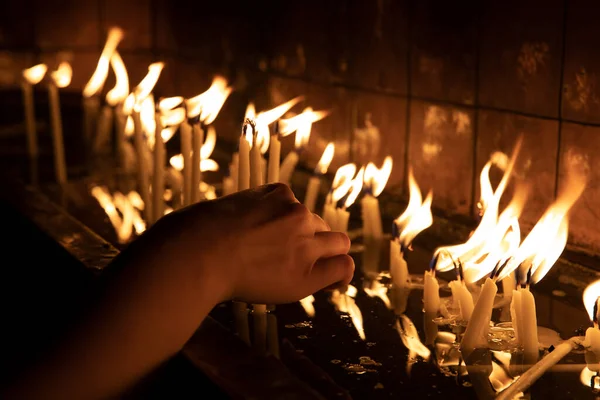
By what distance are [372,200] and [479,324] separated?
0.62m

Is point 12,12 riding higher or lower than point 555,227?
higher

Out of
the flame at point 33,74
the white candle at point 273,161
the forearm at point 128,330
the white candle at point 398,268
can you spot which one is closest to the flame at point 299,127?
the white candle at point 273,161

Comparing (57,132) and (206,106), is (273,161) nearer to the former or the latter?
(206,106)

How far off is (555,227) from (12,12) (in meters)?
2.31

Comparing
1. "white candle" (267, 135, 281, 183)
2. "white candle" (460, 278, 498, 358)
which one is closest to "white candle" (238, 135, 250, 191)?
"white candle" (267, 135, 281, 183)

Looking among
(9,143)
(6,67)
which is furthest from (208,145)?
(6,67)

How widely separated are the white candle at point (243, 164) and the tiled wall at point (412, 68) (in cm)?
64

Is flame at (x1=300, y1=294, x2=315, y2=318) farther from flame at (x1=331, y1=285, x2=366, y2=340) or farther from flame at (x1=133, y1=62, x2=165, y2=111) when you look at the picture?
flame at (x1=133, y1=62, x2=165, y2=111)

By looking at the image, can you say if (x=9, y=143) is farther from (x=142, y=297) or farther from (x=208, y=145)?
(x=142, y=297)

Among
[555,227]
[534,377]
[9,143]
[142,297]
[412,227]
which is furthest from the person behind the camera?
[9,143]

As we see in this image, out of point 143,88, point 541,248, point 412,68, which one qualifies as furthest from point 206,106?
point 541,248

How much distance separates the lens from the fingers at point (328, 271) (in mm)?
1000

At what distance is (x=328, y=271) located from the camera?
1002 millimetres

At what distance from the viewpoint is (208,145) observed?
2.39 m
